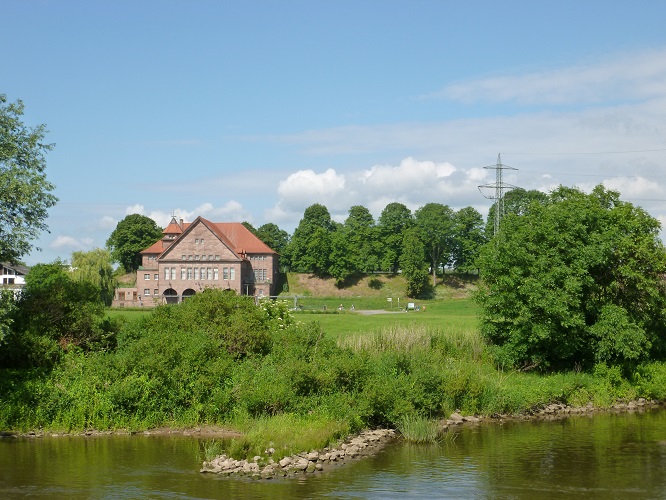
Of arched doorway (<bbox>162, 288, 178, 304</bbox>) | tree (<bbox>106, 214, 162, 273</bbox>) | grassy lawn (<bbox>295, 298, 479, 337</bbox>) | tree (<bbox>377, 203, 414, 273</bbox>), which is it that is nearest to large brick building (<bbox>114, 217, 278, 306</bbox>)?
arched doorway (<bbox>162, 288, 178, 304</bbox>)

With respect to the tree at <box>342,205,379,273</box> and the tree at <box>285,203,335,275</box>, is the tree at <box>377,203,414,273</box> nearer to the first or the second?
the tree at <box>342,205,379,273</box>

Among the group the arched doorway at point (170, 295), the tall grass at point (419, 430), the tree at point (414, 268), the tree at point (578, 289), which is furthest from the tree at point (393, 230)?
the tall grass at point (419, 430)

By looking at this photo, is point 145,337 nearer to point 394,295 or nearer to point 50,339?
point 50,339

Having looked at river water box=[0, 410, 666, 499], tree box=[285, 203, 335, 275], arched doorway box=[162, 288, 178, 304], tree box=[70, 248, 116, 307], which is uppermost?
tree box=[285, 203, 335, 275]

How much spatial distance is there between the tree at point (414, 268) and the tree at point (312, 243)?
12.0 m

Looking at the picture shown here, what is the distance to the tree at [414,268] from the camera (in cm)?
10450

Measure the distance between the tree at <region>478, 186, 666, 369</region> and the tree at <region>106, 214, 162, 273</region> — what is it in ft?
285

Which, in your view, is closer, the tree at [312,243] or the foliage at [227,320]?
the foliage at [227,320]

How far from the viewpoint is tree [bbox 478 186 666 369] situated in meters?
33.3

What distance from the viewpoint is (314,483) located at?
19125 millimetres

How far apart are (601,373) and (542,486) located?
52.5ft

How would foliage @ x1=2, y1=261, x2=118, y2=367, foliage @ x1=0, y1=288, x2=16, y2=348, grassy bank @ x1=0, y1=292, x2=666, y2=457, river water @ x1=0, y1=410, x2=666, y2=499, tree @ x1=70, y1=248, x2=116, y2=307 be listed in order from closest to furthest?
river water @ x1=0, y1=410, x2=666, y2=499 → grassy bank @ x1=0, y1=292, x2=666, y2=457 → foliage @ x1=0, y1=288, x2=16, y2=348 → foliage @ x1=2, y1=261, x2=118, y2=367 → tree @ x1=70, y1=248, x2=116, y2=307

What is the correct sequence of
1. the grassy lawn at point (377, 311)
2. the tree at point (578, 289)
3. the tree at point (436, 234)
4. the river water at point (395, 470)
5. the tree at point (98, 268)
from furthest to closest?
the tree at point (436, 234), the tree at point (98, 268), the grassy lawn at point (377, 311), the tree at point (578, 289), the river water at point (395, 470)

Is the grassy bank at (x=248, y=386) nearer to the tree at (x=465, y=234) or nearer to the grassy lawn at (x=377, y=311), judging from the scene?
the grassy lawn at (x=377, y=311)
